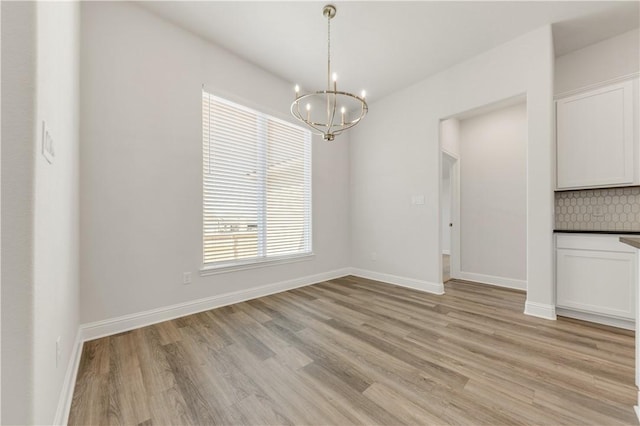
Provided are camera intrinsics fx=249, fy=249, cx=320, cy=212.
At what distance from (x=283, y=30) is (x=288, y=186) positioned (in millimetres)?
1965

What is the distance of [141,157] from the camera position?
249cm

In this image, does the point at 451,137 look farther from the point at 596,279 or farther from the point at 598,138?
the point at 596,279

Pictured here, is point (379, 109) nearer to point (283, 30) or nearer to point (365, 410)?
point (283, 30)

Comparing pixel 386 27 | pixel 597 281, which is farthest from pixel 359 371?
pixel 386 27

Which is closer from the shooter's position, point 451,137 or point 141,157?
point 141,157

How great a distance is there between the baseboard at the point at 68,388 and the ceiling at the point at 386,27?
318 cm

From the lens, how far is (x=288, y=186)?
3879 millimetres

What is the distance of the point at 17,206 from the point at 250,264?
2.60 meters

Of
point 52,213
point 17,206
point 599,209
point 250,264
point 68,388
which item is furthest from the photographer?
point 250,264

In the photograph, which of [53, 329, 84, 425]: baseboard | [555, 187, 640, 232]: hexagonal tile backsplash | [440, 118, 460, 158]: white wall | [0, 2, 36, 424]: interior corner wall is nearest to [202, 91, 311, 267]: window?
[53, 329, 84, 425]: baseboard

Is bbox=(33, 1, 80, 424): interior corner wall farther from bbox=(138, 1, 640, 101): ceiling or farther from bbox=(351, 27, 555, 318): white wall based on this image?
bbox=(351, 27, 555, 318): white wall

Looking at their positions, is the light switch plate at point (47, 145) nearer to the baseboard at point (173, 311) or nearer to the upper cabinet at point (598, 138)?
the baseboard at point (173, 311)

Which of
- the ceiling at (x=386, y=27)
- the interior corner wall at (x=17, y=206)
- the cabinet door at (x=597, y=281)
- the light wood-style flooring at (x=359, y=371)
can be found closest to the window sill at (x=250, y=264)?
the light wood-style flooring at (x=359, y=371)

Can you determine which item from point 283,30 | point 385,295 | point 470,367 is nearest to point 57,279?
point 470,367
